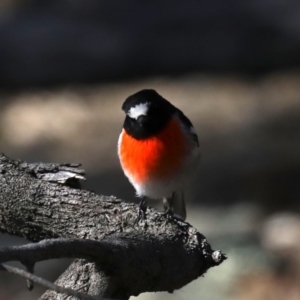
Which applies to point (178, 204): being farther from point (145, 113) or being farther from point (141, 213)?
point (141, 213)

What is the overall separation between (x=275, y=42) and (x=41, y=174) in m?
5.41

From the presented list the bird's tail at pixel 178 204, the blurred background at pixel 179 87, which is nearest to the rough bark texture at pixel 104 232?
the bird's tail at pixel 178 204

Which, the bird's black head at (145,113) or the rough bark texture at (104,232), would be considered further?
the bird's black head at (145,113)

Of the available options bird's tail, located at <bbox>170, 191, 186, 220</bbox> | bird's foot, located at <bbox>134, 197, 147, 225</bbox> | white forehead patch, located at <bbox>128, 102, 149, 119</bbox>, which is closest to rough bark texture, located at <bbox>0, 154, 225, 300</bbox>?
bird's foot, located at <bbox>134, 197, 147, 225</bbox>

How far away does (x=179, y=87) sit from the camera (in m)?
8.70

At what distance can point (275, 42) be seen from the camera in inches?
326

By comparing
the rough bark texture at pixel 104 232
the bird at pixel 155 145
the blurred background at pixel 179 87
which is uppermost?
the blurred background at pixel 179 87

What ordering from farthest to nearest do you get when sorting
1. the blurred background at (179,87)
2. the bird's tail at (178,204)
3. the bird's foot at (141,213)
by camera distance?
the blurred background at (179,87)
the bird's tail at (178,204)
the bird's foot at (141,213)

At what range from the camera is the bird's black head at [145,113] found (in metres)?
3.84

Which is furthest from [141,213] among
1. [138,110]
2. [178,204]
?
[178,204]

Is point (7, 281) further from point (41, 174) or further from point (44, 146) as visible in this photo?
point (41, 174)

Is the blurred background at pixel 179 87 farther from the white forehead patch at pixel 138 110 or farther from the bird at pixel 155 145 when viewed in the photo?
the white forehead patch at pixel 138 110

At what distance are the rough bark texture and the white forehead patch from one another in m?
0.60

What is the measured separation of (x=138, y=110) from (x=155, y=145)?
231 millimetres
